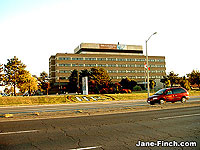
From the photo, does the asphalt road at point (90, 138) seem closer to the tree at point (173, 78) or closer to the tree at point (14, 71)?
the tree at point (14, 71)

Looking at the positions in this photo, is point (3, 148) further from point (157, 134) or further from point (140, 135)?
point (157, 134)

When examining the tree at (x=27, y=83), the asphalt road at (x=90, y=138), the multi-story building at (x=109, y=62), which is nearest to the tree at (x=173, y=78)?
the multi-story building at (x=109, y=62)

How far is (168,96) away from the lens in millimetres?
21062

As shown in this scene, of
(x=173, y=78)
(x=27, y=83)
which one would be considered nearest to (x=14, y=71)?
(x=27, y=83)

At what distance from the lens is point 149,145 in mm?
6117

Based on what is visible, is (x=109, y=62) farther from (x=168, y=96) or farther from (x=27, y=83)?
(x=168, y=96)

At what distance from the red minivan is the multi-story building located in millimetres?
70289

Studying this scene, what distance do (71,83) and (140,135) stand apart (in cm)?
6815

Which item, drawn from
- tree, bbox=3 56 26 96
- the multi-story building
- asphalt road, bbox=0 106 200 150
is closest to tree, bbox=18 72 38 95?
tree, bbox=3 56 26 96

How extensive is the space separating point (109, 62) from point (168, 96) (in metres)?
79.8

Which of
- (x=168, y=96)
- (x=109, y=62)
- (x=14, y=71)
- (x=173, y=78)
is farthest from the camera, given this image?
(x=109, y=62)

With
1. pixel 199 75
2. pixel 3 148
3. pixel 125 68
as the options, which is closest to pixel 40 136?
pixel 3 148

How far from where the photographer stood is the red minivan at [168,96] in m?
20.6

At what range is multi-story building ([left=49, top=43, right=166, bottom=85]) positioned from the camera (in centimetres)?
9156
